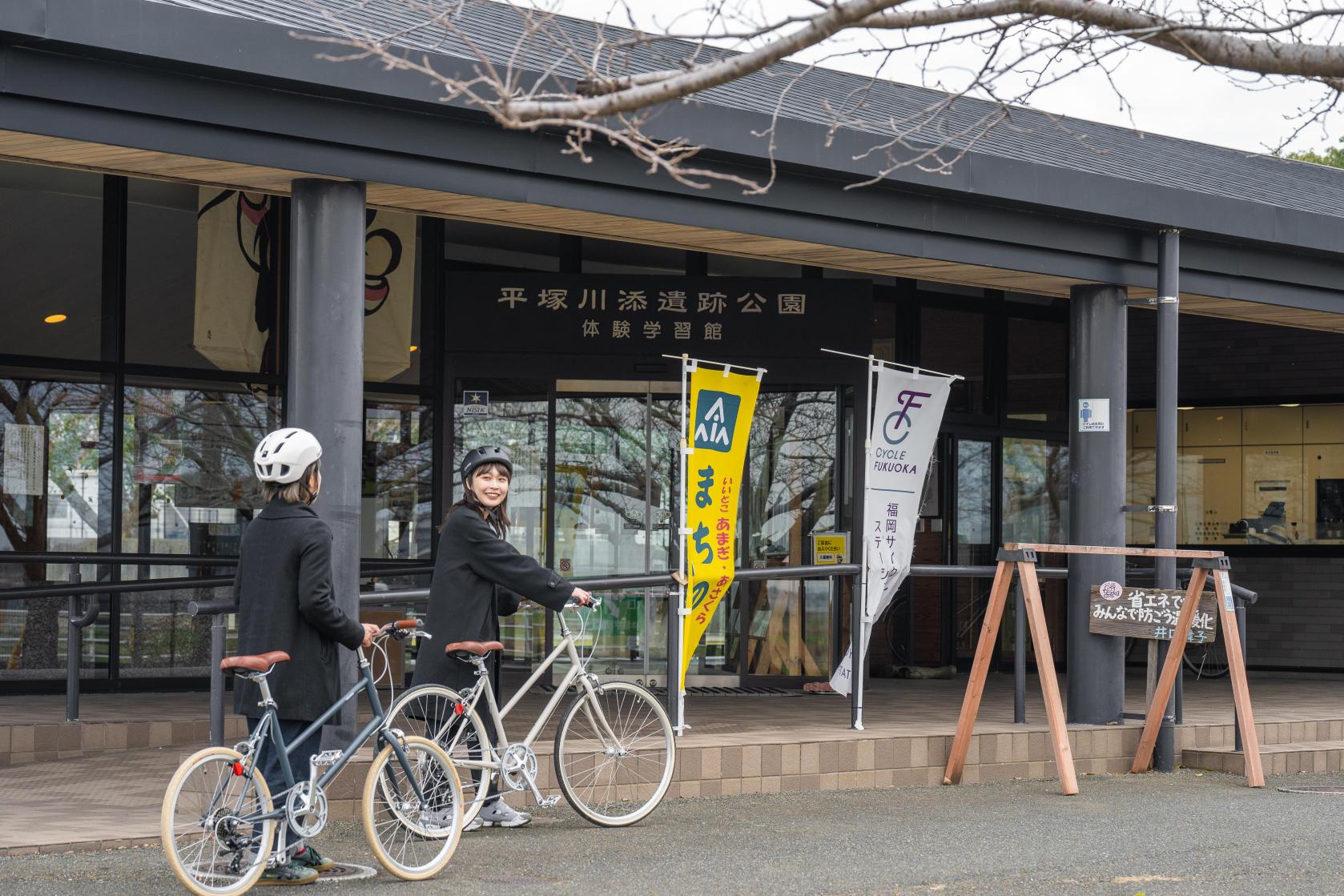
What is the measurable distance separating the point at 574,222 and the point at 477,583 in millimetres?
2106

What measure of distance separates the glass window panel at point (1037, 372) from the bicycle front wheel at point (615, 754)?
7.54 m

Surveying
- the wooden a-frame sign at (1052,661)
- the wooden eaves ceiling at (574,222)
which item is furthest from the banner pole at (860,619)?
the wooden eaves ceiling at (574,222)

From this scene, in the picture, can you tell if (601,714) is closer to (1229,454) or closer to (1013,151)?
(1013,151)

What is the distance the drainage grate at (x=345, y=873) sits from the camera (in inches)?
220

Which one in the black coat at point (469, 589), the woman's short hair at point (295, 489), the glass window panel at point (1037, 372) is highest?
the glass window panel at point (1037, 372)

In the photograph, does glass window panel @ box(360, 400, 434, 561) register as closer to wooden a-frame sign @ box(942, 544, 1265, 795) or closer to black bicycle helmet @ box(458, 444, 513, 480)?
wooden a-frame sign @ box(942, 544, 1265, 795)

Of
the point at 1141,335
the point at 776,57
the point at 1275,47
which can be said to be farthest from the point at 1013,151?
the point at 1141,335

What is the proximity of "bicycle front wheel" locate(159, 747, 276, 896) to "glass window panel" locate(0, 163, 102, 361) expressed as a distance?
19.5 feet

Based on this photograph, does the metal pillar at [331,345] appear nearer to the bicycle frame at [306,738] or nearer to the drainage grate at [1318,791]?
the bicycle frame at [306,738]

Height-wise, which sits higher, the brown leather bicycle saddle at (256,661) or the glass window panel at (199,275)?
the glass window panel at (199,275)

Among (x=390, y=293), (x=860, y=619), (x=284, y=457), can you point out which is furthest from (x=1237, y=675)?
(x=390, y=293)

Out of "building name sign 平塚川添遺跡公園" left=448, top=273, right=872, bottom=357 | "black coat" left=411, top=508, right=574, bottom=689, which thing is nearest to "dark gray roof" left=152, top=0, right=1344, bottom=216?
"building name sign 平塚川添遺跡公園" left=448, top=273, right=872, bottom=357

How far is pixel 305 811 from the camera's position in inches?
209

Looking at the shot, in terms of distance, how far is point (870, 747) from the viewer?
320 inches
